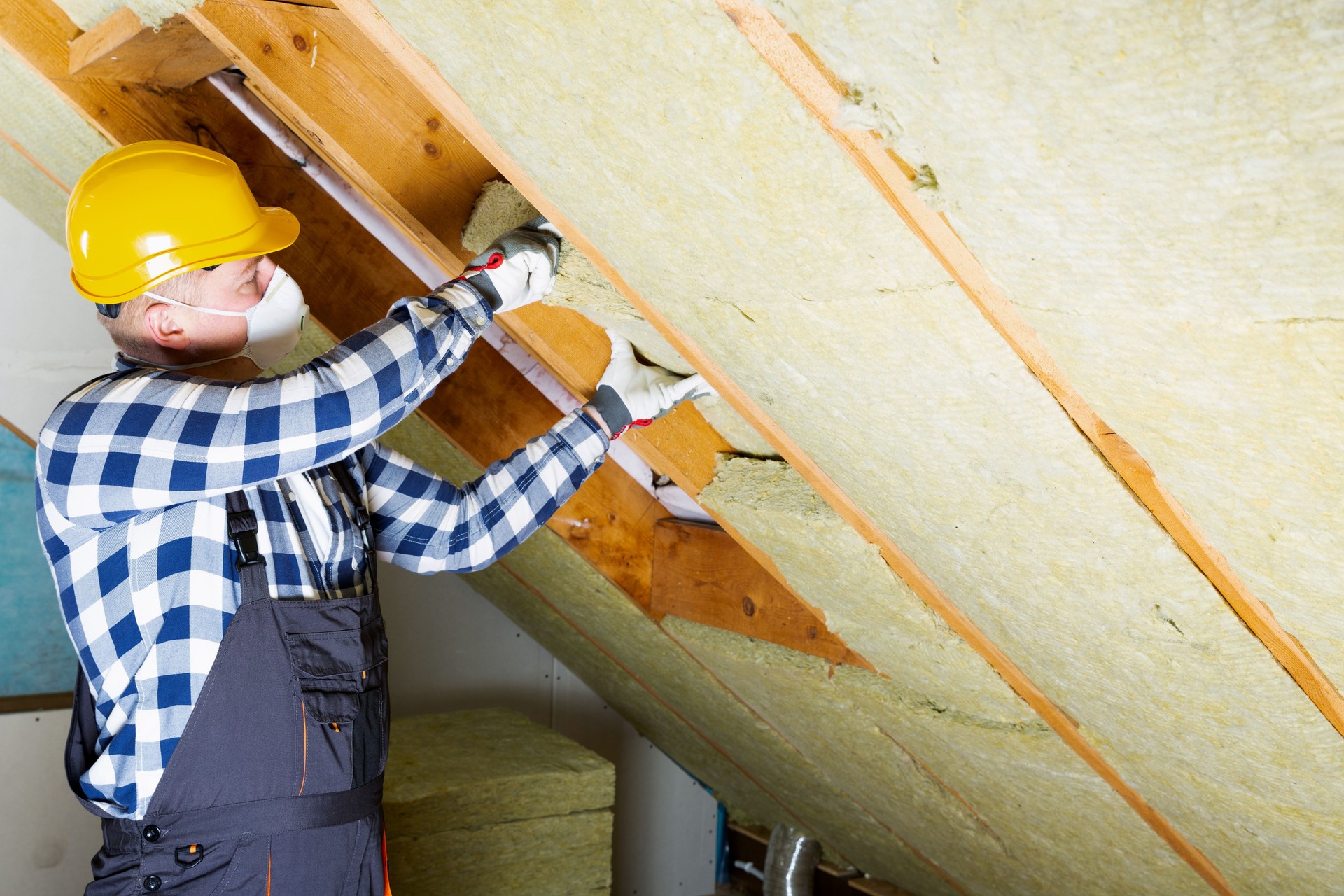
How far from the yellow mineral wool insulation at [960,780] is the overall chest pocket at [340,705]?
1.00 meters

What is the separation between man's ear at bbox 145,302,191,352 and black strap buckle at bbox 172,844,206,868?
69cm

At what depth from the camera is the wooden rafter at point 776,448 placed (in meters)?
1.25

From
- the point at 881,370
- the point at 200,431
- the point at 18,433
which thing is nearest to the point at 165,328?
the point at 200,431

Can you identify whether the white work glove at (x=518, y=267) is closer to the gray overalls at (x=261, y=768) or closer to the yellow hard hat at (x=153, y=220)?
the yellow hard hat at (x=153, y=220)

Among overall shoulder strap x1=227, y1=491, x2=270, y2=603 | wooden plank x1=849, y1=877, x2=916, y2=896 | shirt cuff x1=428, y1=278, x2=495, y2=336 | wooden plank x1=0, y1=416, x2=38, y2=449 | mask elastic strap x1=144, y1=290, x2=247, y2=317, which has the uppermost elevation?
shirt cuff x1=428, y1=278, x2=495, y2=336

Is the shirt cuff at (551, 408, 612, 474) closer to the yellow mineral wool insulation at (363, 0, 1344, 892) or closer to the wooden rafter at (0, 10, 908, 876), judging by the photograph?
the yellow mineral wool insulation at (363, 0, 1344, 892)

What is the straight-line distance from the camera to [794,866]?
3.60m

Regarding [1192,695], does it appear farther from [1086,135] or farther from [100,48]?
[100,48]

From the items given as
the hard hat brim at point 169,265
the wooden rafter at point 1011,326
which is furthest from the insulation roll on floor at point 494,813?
the wooden rafter at point 1011,326

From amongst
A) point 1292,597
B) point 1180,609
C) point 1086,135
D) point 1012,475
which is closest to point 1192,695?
point 1180,609

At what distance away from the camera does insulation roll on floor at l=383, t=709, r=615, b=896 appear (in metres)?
2.76

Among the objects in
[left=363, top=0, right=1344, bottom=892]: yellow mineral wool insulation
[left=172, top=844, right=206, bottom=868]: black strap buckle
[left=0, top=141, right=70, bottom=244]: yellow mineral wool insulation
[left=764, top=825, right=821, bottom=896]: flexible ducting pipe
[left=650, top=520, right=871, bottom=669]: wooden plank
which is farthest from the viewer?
[left=764, top=825, right=821, bottom=896]: flexible ducting pipe

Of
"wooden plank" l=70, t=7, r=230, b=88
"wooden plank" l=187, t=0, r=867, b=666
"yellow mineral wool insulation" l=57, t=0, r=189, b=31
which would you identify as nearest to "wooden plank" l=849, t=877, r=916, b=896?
"wooden plank" l=187, t=0, r=867, b=666

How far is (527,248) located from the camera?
5.18 ft
